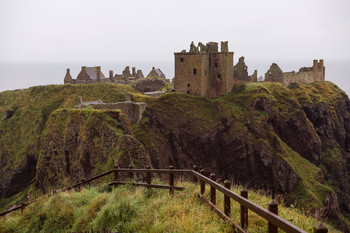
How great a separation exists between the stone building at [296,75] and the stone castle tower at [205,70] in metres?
13.5

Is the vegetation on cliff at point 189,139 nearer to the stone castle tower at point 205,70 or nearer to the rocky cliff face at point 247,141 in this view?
the rocky cliff face at point 247,141

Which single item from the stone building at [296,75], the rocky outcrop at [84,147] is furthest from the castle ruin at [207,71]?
the rocky outcrop at [84,147]

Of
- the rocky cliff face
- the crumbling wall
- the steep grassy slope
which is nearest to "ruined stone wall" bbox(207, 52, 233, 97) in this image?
the rocky cliff face

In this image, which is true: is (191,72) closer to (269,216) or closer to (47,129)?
(47,129)

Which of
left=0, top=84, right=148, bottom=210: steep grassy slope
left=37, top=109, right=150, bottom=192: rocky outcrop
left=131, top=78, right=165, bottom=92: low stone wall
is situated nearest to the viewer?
left=37, top=109, right=150, bottom=192: rocky outcrop

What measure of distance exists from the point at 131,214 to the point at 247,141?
49233 mm

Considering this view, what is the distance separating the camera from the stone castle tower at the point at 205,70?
213ft

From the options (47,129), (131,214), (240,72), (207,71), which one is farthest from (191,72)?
(131,214)

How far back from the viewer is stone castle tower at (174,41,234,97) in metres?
64.8

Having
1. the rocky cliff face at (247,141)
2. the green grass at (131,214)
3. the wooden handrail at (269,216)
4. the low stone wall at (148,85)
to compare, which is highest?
the low stone wall at (148,85)

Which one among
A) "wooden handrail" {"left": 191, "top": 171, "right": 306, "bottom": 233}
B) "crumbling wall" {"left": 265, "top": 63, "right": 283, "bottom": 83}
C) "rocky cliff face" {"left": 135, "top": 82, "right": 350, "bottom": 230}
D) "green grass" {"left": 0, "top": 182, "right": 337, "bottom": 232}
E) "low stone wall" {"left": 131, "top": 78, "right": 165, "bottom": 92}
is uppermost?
"crumbling wall" {"left": 265, "top": 63, "right": 283, "bottom": 83}

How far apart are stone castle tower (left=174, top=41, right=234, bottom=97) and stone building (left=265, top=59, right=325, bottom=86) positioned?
13.5 m

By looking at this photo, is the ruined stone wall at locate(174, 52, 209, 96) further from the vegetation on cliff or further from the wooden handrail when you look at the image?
the wooden handrail

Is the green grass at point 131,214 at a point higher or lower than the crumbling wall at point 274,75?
lower
